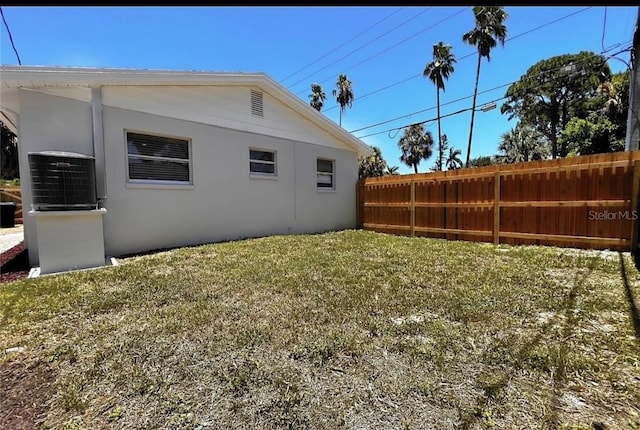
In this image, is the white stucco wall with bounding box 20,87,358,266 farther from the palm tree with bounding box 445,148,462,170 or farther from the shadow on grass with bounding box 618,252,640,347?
the palm tree with bounding box 445,148,462,170

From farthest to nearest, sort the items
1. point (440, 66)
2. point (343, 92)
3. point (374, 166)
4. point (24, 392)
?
point (374, 166) < point (343, 92) < point (440, 66) < point (24, 392)

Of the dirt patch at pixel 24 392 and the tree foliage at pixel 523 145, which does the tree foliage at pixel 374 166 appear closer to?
the tree foliage at pixel 523 145

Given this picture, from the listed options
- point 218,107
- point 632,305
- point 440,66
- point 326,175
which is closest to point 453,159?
point 440,66

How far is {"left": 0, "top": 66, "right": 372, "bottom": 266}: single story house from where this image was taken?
17.4 feet

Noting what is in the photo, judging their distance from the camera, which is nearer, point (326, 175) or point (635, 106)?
point (635, 106)

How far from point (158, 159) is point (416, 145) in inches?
1062

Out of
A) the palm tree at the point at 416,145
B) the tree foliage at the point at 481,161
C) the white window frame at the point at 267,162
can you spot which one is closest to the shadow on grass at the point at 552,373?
the white window frame at the point at 267,162

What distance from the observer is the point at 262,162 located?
8766mm

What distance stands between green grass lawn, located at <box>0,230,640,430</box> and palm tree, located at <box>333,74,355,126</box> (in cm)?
2487

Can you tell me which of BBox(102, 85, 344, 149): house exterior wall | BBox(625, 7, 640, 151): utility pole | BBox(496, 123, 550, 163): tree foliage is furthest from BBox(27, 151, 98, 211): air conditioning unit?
BBox(496, 123, 550, 163): tree foliage

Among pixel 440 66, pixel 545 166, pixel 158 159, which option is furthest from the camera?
pixel 440 66

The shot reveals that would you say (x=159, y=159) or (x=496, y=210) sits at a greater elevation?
(x=159, y=159)

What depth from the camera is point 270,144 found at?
8805 mm

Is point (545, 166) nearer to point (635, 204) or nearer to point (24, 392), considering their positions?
point (635, 204)
